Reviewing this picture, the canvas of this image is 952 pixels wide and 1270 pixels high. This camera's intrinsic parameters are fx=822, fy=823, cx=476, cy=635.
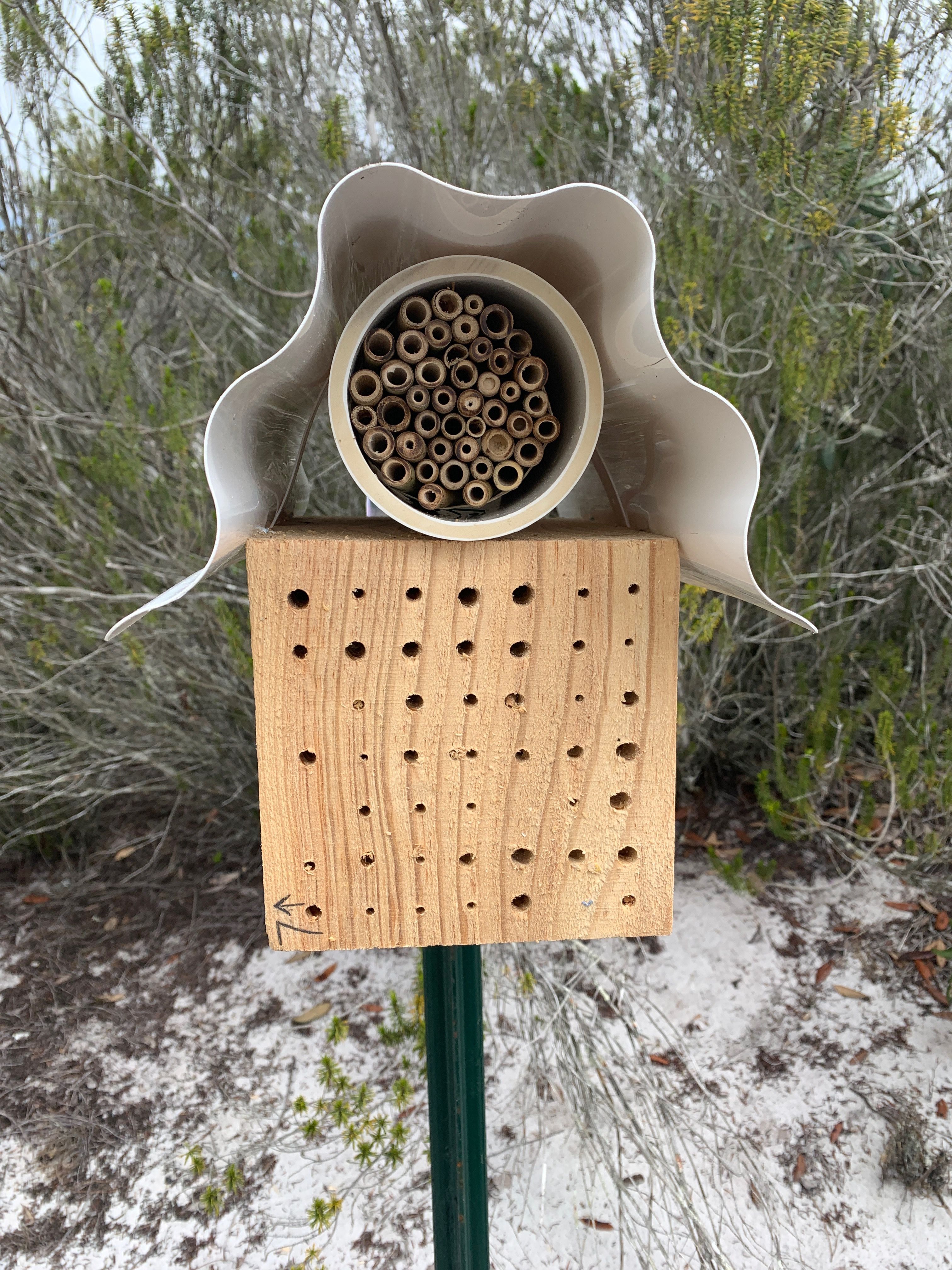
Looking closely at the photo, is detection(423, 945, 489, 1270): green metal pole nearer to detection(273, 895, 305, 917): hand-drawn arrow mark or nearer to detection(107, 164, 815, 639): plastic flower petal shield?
detection(273, 895, 305, 917): hand-drawn arrow mark

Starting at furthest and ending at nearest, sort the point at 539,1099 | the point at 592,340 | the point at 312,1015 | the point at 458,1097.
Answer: the point at 312,1015, the point at 539,1099, the point at 458,1097, the point at 592,340

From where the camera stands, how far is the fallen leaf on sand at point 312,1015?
2.26 meters

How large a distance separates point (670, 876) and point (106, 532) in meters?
1.65

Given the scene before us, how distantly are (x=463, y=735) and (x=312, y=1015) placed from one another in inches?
69.4

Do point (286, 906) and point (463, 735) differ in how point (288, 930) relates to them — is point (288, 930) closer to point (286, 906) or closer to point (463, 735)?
point (286, 906)

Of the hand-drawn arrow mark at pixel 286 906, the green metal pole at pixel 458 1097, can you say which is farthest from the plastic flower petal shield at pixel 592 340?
the green metal pole at pixel 458 1097

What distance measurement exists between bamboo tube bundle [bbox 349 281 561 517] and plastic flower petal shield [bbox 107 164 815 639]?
2.1 inches

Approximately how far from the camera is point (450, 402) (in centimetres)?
84

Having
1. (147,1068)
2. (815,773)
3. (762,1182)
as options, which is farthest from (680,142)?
(147,1068)

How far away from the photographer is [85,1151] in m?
1.95

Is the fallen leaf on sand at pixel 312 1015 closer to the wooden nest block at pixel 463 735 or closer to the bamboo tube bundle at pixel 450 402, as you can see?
the wooden nest block at pixel 463 735

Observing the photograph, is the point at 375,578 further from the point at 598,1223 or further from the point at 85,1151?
the point at 85,1151

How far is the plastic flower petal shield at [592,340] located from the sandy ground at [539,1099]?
108 cm

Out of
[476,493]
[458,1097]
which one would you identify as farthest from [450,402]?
[458,1097]
